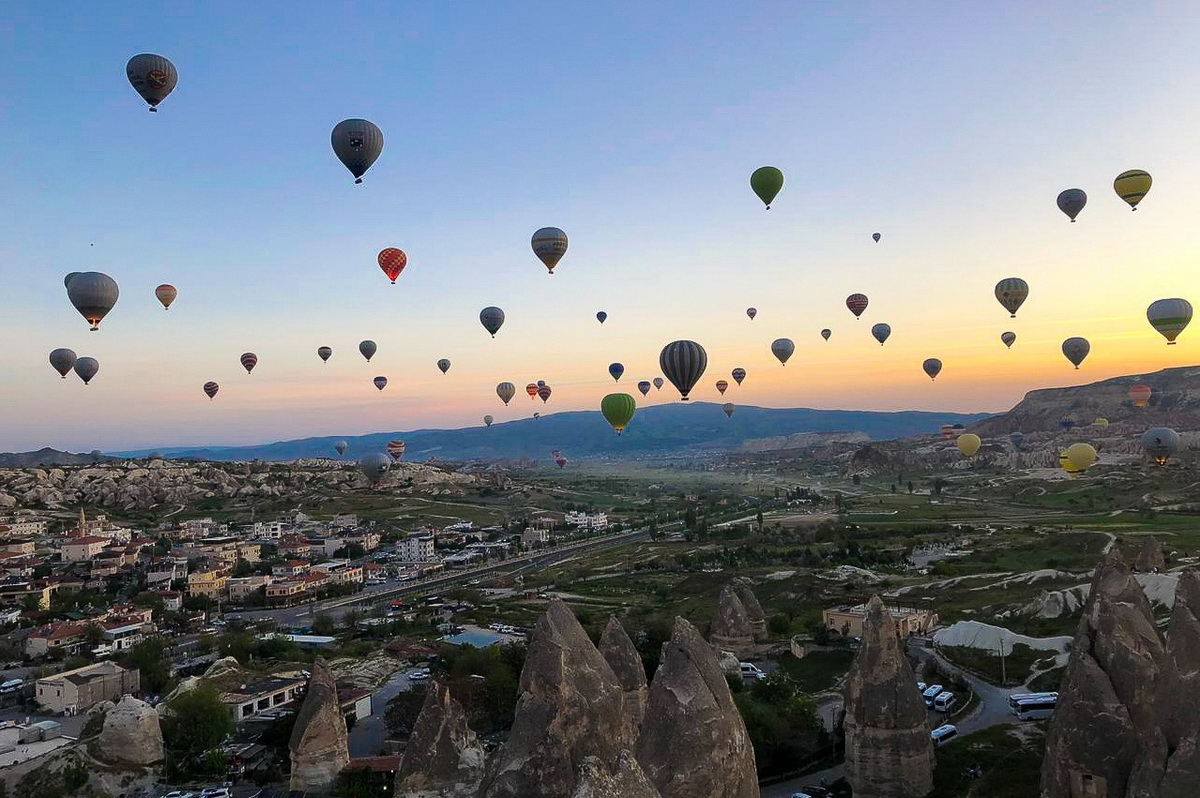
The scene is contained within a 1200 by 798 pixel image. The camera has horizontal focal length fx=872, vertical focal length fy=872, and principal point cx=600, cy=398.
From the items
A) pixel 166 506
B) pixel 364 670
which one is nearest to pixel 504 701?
pixel 364 670

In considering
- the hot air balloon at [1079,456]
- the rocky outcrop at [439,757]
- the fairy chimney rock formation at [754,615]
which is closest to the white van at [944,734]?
the fairy chimney rock formation at [754,615]

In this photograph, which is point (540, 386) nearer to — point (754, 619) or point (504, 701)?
point (754, 619)

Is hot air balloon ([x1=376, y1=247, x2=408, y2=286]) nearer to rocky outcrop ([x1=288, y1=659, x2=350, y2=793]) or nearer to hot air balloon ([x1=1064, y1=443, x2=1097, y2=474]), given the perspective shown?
rocky outcrop ([x1=288, y1=659, x2=350, y2=793])

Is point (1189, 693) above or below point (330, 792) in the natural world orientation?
above

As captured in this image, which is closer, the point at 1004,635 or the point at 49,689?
the point at 1004,635

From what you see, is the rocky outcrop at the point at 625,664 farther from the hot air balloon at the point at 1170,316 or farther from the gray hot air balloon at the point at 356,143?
the hot air balloon at the point at 1170,316

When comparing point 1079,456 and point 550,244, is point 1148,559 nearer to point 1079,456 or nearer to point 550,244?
point 550,244
